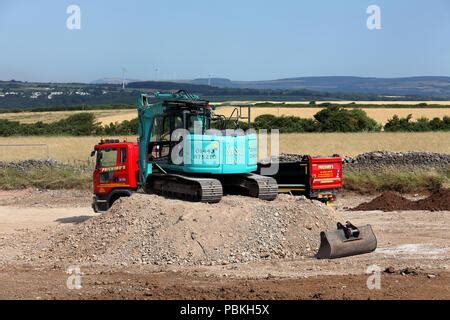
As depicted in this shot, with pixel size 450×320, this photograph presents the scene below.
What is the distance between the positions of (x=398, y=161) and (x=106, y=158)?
44.1 feet

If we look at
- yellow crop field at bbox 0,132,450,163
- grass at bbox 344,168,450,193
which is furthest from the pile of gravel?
yellow crop field at bbox 0,132,450,163

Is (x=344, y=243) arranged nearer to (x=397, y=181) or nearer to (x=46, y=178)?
(x=397, y=181)

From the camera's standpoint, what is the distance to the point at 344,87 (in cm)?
18962

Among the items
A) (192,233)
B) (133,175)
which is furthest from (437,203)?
(192,233)

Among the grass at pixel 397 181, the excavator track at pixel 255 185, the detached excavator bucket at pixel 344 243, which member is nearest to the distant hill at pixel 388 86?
the grass at pixel 397 181

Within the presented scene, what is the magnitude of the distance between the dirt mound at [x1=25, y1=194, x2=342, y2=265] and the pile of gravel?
1322 centimetres

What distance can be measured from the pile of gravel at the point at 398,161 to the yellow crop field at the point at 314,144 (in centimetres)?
669

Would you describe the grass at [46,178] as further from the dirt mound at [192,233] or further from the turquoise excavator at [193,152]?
the dirt mound at [192,233]

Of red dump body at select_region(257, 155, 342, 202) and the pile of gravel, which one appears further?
the pile of gravel

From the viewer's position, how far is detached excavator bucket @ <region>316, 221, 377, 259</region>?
12516mm

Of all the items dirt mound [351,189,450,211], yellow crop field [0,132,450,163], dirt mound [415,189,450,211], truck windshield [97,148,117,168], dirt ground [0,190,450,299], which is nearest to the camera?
dirt ground [0,190,450,299]

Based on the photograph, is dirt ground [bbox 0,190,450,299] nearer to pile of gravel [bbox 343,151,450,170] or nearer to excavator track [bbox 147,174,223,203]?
excavator track [bbox 147,174,223,203]

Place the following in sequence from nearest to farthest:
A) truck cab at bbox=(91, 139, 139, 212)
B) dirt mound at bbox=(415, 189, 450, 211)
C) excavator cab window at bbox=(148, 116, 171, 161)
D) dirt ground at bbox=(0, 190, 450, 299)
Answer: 1. dirt ground at bbox=(0, 190, 450, 299)
2. excavator cab window at bbox=(148, 116, 171, 161)
3. truck cab at bbox=(91, 139, 139, 212)
4. dirt mound at bbox=(415, 189, 450, 211)
